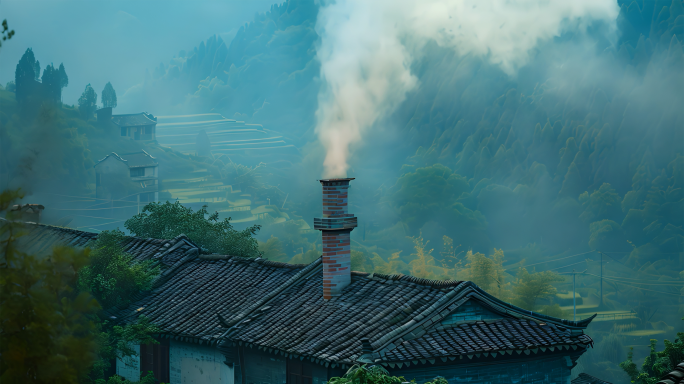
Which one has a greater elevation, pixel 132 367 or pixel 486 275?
pixel 486 275

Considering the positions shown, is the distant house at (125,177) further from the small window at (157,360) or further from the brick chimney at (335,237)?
the brick chimney at (335,237)

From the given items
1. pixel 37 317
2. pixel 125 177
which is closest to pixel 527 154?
pixel 125 177

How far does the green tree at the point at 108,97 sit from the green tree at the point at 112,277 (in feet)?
350

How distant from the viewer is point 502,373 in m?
14.2

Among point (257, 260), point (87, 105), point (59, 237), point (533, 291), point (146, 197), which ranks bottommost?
point (257, 260)

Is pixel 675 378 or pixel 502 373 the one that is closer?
pixel 675 378

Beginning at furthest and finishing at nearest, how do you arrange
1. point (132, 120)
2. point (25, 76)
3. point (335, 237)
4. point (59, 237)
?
1. point (132, 120)
2. point (25, 76)
3. point (59, 237)
4. point (335, 237)

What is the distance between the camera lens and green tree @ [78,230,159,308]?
18.5 m

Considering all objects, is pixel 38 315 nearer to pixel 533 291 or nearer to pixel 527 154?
pixel 533 291

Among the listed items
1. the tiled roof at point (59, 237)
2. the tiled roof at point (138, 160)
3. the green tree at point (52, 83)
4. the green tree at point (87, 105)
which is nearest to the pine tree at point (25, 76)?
the green tree at point (52, 83)

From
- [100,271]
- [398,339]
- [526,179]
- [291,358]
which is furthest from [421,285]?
[526,179]

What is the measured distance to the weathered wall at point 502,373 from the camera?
13.6 metres

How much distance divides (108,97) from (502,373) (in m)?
118

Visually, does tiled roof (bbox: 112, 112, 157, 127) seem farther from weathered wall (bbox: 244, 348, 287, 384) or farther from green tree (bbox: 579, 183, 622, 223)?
weathered wall (bbox: 244, 348, 287, 384)
